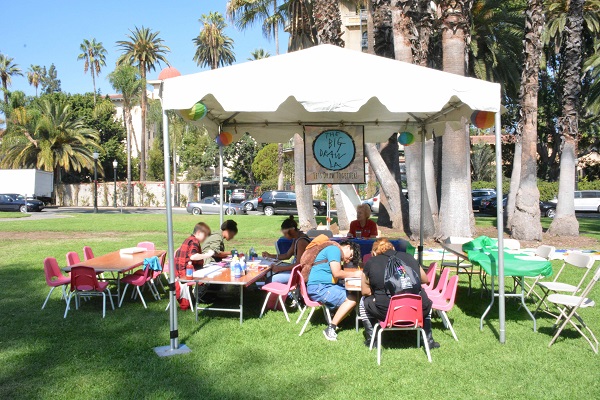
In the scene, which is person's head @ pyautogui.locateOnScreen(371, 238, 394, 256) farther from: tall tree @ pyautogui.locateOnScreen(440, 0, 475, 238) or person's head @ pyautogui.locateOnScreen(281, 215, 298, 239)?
tall tree @ pyautogui.locateOnScreen(440, 0, 475, 238)

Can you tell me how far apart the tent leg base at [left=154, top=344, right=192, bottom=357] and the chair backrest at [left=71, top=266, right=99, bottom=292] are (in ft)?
5.40

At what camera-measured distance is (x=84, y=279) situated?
6.46 meters

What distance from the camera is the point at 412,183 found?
539 inches

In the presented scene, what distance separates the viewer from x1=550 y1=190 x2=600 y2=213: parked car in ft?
96.8

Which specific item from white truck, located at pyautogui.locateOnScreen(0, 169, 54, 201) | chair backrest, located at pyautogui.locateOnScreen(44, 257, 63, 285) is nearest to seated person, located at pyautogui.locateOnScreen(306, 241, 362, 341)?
chair backrest, located at pyautogui.locateOnScreen(44, 257, 63, 285)

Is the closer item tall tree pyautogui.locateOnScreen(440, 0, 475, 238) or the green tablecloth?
the green tablecloth

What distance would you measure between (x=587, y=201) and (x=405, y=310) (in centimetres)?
2945

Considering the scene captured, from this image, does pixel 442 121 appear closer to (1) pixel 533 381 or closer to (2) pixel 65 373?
(1) pixel 533 381

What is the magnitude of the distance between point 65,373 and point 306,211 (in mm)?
10961

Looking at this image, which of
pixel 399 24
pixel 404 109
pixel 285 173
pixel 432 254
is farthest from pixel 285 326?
pixel 285 173

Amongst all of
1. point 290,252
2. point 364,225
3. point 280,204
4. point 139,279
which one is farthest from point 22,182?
point 290,252

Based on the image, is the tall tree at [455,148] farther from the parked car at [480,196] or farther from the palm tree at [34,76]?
the palm tree at [34,76]

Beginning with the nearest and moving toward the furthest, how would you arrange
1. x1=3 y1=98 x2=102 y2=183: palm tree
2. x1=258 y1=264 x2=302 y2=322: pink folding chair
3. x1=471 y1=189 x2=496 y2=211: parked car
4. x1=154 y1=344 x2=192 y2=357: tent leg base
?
x1=154 y1=344 x2=192 y2=357: tent leg base → x1=258 y1=264 x2=302 y2=322: pink folding chair → x1=471 y1=189 x2=496 y2=211: parked car → x1=3 y1=98 x2=102 y2=183: palm tree

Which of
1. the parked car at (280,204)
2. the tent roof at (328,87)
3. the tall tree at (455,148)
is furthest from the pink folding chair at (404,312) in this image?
the parked car at (280,204)
